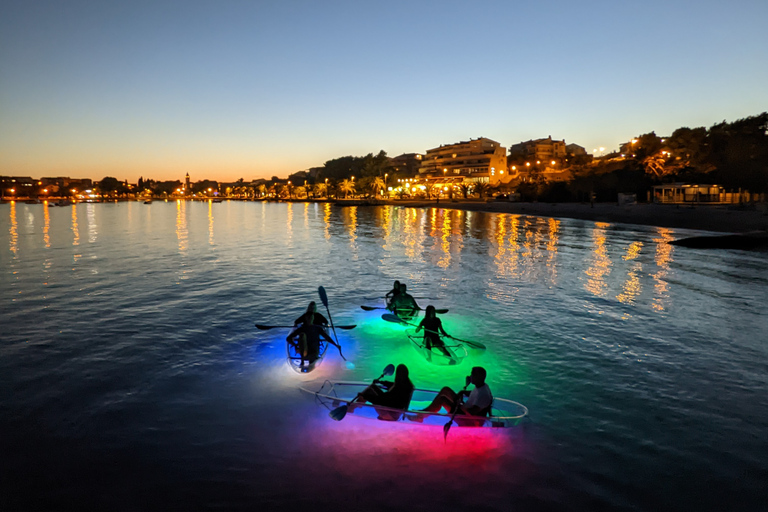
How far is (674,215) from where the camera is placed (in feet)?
198

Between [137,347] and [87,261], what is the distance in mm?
24037

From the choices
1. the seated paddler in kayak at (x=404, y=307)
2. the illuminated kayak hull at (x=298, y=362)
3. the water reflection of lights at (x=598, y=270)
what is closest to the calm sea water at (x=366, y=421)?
the illuminated kayak hull at (x=298, y=362)

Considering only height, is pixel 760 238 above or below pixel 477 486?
above

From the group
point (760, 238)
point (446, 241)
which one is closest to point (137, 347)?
point (446, 241)

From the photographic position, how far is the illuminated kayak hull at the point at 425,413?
9.19 metres

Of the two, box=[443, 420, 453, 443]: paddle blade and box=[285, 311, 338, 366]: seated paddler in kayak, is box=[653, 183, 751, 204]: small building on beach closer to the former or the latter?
box=[285, 311, 338, 366]: seated paddler in kayak

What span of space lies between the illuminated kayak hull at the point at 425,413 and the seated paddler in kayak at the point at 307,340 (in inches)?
68.7

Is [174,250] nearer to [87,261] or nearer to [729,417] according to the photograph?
[87,261]

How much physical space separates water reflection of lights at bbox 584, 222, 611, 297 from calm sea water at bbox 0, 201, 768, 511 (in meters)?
0.39

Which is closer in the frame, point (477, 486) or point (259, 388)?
point (477, 486)

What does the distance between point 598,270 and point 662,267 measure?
15.3 feet

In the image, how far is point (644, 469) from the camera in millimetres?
8289

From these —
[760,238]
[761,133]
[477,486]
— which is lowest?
[477,486]

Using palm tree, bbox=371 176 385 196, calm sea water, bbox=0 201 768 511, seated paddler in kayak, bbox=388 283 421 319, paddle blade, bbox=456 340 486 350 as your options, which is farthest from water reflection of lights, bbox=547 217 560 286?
palm tree, bbox=371 176 385 196
